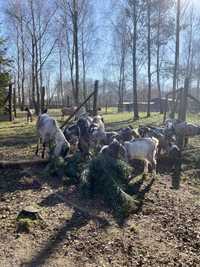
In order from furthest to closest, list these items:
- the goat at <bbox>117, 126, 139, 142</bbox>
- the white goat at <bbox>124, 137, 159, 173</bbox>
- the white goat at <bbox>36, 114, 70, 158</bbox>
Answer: the goat at <bbox>117, 126, 139, 142</bbox>, the white goat at <bbox>36, 114, 70, 158</bbox>, the white goat at <bbox>124, 137, 159, 173</bbox>

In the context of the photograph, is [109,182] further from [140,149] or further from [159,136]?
[159,136]

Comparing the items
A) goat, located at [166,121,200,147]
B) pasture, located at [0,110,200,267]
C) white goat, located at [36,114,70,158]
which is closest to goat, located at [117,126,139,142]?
white goat, located at [36,114,70,158]

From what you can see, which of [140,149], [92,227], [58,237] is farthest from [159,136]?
[58,237]

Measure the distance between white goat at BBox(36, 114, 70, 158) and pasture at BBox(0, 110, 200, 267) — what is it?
96 centimetres

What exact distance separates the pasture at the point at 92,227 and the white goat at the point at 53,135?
960 mm

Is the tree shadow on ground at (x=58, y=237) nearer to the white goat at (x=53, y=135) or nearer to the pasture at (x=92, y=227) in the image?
the pasture at (x=92, y=227)

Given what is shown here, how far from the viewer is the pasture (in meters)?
4.59

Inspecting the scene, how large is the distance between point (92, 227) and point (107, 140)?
4058mm

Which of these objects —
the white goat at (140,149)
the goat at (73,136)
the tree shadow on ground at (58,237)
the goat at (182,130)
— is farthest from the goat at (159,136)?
the tree shadow on ground at (58,237)

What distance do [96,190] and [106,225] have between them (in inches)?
49.0

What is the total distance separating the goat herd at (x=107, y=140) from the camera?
7926 millimetres

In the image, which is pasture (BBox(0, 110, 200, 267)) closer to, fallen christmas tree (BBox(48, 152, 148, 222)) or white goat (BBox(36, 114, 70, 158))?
fallen christmas tree (BBox(48, 152, 148, 222))

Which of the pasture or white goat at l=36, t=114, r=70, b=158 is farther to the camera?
white goat at l=36, t=114, r=70, b=158

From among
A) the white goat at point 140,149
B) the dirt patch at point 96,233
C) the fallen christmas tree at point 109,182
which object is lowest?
the dirt patch at point 96,233
